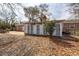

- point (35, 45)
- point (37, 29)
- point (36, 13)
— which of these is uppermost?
point (36, 13)

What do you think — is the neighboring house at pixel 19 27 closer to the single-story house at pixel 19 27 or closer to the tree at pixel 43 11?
the single-story house at pixel 19 27

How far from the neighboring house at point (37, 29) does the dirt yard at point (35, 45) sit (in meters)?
0.06

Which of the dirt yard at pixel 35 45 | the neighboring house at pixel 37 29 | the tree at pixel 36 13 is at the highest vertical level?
the tree at pixel 36 13

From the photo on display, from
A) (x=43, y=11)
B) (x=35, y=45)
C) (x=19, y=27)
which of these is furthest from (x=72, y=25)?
(x=19, y=27)

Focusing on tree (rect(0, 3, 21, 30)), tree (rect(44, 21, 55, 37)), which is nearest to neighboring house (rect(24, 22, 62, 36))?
tree (rect(44, 21, 55, 37))

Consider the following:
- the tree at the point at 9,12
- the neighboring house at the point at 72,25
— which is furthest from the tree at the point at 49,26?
the tree at the point at 9,12

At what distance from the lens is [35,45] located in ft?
12.5

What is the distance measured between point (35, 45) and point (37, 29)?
0.20 m

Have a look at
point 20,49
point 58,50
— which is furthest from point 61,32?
point 20,49

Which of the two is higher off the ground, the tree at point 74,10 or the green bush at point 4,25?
the tree at point 74,10

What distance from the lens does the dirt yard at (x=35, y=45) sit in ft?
12.4

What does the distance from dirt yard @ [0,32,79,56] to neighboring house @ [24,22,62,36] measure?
61 mm

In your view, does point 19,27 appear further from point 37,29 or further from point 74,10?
point 74,10

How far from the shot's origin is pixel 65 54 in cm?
378
